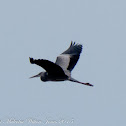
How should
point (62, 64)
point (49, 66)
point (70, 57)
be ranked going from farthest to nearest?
point (70, 57), point (62, 64), point (49, 66)

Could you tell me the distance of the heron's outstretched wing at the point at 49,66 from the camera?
541 inches

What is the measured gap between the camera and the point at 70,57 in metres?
17.1

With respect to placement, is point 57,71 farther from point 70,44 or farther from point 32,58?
point 70,44

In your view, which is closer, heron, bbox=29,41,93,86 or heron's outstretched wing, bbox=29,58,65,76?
heron's outstretched wing, bbox=29,58,65,76

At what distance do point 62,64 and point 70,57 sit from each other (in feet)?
2.16

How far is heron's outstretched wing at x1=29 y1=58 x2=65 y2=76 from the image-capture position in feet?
45.1

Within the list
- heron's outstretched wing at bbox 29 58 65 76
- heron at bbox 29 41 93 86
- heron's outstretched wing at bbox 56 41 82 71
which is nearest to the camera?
heron's outstretched wing at bbox 29 58 65 76

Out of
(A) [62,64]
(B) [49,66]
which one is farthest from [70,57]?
(B) [49,66]

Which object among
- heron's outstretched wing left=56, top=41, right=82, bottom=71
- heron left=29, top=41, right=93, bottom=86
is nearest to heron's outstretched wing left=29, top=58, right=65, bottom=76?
heron left=29, top=41, right=93, bottom=86

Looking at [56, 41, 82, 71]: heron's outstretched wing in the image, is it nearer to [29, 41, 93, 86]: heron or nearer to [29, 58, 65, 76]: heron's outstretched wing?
[29, 41, 93, 86]: heron

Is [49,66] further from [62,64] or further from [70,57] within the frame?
[70,57]

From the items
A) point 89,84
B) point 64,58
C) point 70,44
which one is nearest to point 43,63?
point 89,84

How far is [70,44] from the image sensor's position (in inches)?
721

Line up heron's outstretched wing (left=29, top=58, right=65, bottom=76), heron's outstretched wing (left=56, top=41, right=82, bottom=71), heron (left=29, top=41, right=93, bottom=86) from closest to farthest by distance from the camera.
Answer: heron's outstretched wing (left=29, top=58, right=65, bottom=76) < heron (left=29, top=41, right=93, bottom=86) < heron's outstretched wing (left=56, top=41, right=82, bottom=71)
